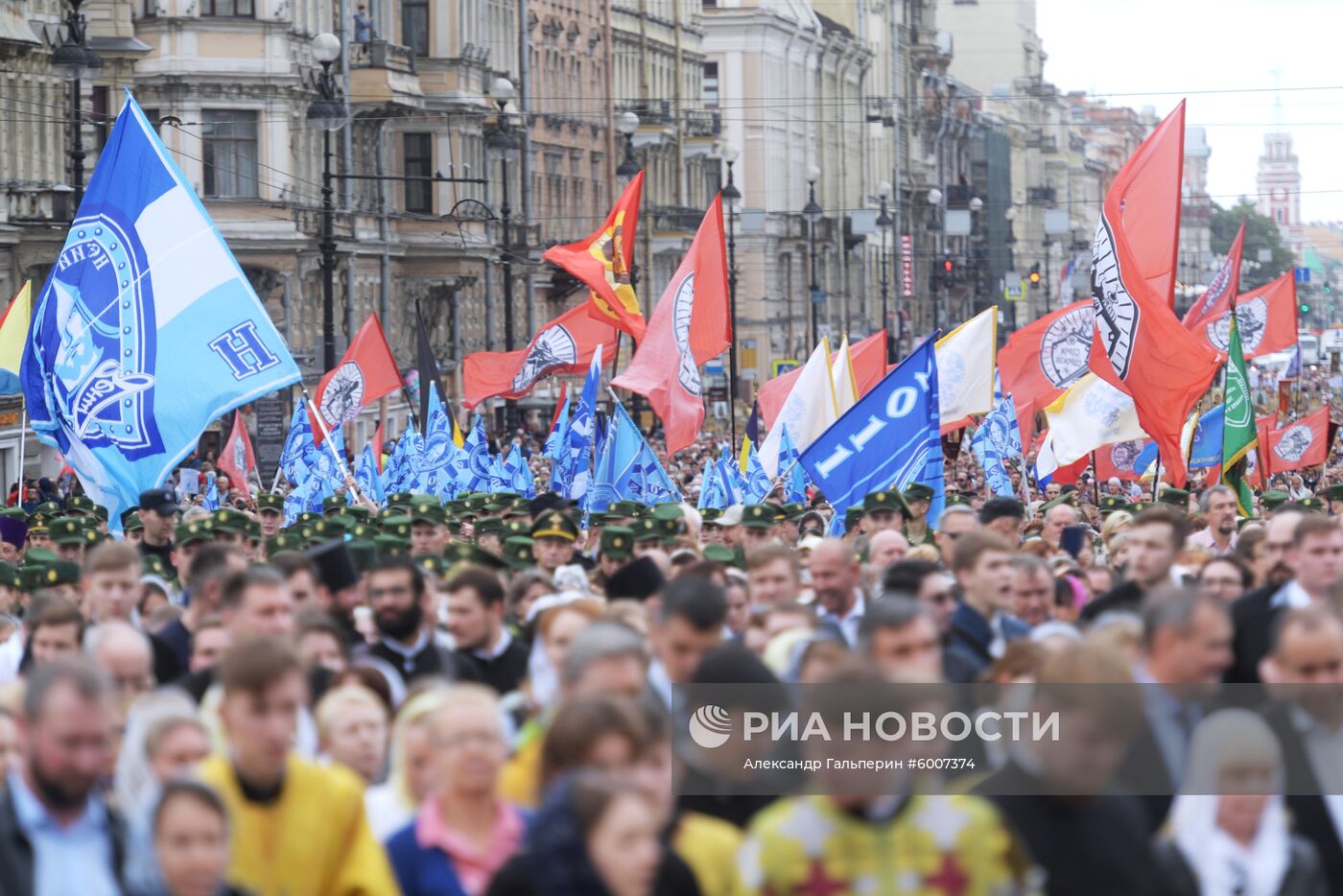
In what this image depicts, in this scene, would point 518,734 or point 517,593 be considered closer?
point 518,734

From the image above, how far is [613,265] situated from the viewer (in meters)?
33.4

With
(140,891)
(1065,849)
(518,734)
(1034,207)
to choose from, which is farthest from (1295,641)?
(1034,207)

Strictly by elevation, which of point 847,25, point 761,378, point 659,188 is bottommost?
point 761,378

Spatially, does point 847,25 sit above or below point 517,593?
above

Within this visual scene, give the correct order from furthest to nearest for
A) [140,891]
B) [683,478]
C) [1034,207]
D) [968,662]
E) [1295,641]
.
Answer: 1. [1034,207]
2. [683,478]
3. [968,662]
4. [1295,641]
5. [140,891]

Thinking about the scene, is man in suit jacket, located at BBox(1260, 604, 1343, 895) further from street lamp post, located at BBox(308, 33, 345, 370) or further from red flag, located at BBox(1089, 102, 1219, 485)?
street lamp post, located at BBox(308, 33, 345, 370)

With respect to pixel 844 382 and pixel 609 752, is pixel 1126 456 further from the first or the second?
pixel 609 752

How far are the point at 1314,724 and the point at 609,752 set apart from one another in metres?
2.07

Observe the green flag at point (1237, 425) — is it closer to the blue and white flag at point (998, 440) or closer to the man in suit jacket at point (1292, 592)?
the blue and white flag at point (998, 440)

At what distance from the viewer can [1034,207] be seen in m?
166

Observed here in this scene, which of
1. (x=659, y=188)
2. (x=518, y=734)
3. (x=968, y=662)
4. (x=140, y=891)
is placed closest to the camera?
(x=140, y=891)

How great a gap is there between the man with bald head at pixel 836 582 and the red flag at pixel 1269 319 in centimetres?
2805

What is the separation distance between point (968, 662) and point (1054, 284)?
162014 mm

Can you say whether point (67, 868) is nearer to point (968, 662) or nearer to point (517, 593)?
point (968, 662)
